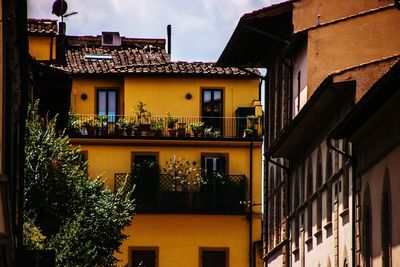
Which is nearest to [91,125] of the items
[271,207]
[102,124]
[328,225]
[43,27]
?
[102,124]

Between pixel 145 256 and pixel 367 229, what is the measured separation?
131ft

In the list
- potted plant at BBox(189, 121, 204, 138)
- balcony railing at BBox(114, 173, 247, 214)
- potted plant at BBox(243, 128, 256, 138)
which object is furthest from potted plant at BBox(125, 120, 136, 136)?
potted plant at BBox(243, 128, 256, 138)

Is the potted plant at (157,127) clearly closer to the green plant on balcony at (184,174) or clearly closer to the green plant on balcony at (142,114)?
the green plant on balcony at (142,114)

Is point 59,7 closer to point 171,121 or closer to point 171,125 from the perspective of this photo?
point 171,125

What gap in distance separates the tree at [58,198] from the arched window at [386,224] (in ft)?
44.4

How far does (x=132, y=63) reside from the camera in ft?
266

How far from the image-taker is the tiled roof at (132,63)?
78.8 metres

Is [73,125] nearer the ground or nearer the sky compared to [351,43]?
nearer the sky

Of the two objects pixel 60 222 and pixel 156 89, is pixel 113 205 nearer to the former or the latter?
pixel 60 222

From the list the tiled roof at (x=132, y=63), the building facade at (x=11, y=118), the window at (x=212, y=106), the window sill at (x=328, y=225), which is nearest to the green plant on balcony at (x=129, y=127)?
the tiled roof at (x=132, y=63)

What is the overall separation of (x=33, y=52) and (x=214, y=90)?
28.2 m

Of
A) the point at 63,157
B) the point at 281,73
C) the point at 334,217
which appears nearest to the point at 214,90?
the point at 281,73

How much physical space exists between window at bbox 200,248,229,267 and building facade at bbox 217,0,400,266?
16.8 meters

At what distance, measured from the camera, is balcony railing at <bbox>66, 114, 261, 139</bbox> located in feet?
251
